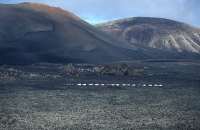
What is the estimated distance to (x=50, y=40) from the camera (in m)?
53.9

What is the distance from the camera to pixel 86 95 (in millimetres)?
18031

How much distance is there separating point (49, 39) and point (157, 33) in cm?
6162

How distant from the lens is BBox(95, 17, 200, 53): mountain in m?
103

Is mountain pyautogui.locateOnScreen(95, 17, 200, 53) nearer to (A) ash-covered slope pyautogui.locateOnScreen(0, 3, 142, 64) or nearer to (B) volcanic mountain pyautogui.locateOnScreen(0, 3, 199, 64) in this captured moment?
(B) volcanic mountain pyautogui.locateOnScreen(0, 3, 199, 64)

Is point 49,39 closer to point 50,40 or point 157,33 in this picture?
point 50,40

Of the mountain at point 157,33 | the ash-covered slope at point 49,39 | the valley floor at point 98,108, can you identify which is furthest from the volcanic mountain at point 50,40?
the mountain at point 157,33

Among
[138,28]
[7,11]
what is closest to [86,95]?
[7,11]

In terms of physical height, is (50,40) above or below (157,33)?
below

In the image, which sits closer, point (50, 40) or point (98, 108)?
point (98, 108)

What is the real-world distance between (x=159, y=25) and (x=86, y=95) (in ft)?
332

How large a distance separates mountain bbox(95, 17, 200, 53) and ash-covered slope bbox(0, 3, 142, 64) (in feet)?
125

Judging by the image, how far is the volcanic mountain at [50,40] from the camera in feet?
158

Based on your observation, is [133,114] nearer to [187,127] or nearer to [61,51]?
[187,127]

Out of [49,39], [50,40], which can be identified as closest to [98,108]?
[50,40]
